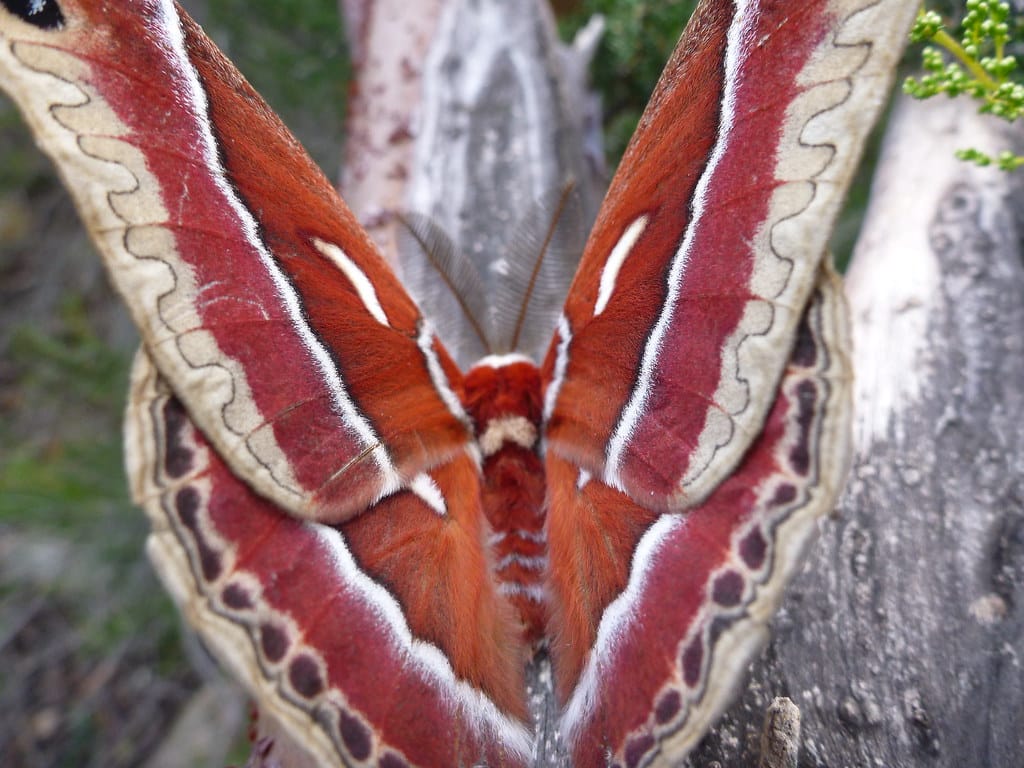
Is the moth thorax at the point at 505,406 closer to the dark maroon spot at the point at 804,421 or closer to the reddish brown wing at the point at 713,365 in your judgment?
the reddish brown wing at the point at 713,365

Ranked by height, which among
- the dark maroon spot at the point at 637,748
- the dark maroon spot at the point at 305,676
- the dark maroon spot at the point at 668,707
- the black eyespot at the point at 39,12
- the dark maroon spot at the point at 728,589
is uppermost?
the black eyespot at the point at 39,12

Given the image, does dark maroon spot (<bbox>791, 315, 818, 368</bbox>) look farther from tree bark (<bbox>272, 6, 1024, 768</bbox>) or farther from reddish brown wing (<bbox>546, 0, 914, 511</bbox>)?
tree bark (<bbox>272, 6, 1024, 768</bbox>)

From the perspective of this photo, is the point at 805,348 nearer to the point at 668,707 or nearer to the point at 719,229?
the point at 719,229

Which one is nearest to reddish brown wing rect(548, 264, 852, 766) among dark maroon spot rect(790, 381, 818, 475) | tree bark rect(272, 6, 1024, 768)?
dark maroon spot rect(790, 381, 818, 475)

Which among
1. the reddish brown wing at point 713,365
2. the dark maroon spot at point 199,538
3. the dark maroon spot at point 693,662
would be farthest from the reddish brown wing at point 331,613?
the dark maroon spot at point 693,662

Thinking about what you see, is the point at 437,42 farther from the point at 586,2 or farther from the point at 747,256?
the point at 747,256

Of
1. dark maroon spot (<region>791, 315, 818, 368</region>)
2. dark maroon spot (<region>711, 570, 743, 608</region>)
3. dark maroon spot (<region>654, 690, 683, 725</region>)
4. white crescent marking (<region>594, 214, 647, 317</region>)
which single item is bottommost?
dark maroon spot (<region>654, 690, 683, 725</region>)

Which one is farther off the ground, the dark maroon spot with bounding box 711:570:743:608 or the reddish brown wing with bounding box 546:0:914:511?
the reddish brown wing with bounding box 546:0:914:511

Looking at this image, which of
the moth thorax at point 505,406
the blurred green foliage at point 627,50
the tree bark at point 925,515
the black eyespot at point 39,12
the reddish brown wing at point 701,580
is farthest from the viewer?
the blurred green foliage at point 627,50
